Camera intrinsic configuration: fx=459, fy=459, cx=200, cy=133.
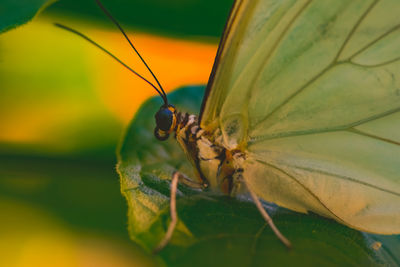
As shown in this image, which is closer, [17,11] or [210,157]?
[210,157]

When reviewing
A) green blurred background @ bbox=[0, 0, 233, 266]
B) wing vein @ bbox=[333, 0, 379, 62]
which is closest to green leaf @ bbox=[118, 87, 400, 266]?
green blurred background @ bbox=[0, 0, 233, 266]

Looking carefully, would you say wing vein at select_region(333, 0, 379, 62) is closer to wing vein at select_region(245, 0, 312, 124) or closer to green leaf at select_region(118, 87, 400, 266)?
wing vein at select_region(245, 0, 312, 124)

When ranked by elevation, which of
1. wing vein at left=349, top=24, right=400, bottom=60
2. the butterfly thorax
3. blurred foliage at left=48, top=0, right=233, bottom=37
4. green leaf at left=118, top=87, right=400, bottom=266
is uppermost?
blurred foliage at left=48, top=0, right=233, bottom=37

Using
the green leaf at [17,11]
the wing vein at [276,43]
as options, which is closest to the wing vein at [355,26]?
the wing vein at [276,43]

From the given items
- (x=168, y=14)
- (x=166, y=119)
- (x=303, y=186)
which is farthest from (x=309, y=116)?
(x=168, y=14)

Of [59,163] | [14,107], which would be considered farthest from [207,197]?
[14,107]

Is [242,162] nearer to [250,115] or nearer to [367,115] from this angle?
[250,115]

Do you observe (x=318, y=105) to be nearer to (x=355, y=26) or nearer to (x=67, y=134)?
(x=355, y=26)

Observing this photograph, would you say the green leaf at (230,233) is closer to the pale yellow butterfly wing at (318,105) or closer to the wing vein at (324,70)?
the pale yellow butterfly wing at (318,105)
